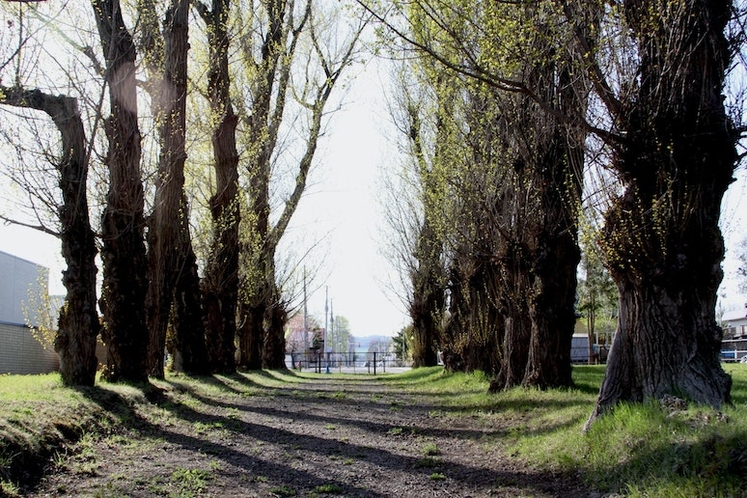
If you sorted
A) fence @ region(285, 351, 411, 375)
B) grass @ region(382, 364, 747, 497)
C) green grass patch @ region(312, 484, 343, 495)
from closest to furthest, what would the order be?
grass @ region(382, 364, 747, 497) < green grass patch @ region(312, 484, 343, 495) < fence @ region(285, 351, 411, 375)

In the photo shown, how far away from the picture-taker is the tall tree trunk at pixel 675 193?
562 centimetres

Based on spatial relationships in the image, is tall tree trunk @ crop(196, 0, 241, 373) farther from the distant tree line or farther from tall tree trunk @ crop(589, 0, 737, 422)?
tall tree trunk @ crop(589, 0, 737, 422)

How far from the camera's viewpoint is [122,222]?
1027cm

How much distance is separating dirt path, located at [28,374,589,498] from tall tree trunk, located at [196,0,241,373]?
20.6ft

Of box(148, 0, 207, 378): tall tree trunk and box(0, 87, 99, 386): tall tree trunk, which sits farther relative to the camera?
box(148, 0, 207, 378): tall tree trunk

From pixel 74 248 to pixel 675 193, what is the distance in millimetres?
7726

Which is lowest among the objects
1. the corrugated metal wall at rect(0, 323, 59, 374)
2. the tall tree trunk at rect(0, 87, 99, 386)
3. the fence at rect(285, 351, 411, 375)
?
the fence at rect(285, 351, 411, 375)

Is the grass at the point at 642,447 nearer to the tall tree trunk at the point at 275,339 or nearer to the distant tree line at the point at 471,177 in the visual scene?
the distant tree line at the point at 471,177

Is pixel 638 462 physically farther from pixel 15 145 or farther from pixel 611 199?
pixel 15 145

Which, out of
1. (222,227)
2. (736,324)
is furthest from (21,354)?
(736,324)

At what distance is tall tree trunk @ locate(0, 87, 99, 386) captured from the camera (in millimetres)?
8812

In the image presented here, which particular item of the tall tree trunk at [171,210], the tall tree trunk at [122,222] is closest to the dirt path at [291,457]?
Result: the tall tree trunk at [122,222]

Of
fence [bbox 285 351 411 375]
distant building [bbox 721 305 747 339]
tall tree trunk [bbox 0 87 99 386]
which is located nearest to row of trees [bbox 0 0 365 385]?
tall tree trunk [bbox 0 87 99 386]

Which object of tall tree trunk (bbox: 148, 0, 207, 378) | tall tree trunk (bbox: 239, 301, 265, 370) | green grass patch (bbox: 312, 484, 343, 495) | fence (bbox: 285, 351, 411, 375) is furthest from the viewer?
fence (bbox: 285, 351, 411, 375)
